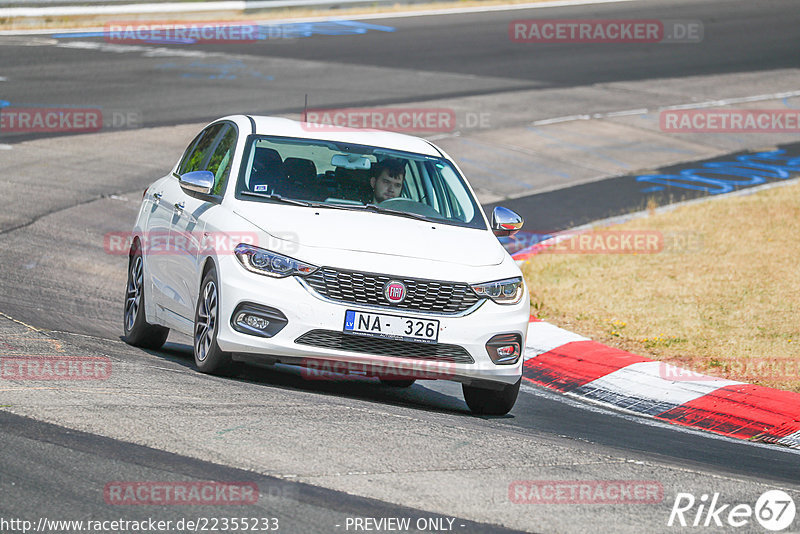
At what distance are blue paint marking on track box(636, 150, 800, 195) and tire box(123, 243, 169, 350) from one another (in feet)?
35.9

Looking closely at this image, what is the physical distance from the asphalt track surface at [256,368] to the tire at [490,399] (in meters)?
0.17

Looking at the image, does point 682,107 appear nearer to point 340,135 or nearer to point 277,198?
point 340,135

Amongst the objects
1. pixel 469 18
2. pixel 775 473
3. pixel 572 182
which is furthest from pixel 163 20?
pixel 775 473

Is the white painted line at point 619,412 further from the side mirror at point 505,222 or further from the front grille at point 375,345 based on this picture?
the front grille at point 375,345

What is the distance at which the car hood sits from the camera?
25.1 feet

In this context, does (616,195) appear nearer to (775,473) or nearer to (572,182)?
(572,182)

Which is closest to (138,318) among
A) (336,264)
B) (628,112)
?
(336,264)

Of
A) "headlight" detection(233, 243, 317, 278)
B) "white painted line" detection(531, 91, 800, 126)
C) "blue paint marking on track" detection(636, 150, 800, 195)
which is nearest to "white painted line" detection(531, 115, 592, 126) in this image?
"white painted line" detection(531, 91, 800, 126)

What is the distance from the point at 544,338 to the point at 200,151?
358cm

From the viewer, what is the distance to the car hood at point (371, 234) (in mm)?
7637

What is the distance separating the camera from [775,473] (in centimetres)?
705

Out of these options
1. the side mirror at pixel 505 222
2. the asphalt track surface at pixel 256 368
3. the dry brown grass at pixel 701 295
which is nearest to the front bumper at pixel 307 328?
the asphalt track surface at pixel 256 368

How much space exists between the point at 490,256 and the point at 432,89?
1770cm

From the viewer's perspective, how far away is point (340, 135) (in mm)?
9102
